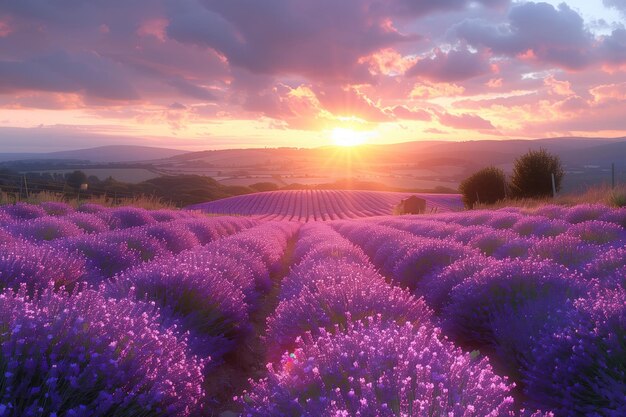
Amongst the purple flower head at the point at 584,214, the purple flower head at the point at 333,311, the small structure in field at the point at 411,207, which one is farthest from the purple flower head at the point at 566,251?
the small structure in field at the point at 411,207

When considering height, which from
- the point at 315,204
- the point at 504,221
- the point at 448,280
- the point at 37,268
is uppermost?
the point at 37,268

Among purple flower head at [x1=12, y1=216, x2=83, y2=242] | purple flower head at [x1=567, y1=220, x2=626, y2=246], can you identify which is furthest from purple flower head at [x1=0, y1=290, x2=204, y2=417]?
purple flower head at [x1=567, y1=220, x2=626, y2=246]

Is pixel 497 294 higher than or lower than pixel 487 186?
higher

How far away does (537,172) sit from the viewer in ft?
91.8

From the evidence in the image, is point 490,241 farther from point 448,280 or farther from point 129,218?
point 129,218

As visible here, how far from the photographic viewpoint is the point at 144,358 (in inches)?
103

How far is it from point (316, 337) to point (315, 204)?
4521cm

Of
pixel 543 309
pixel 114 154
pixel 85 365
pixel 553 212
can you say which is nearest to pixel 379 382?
pixel 85 365

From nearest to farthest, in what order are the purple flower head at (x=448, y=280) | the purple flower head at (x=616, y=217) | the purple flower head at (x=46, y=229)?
1. the purple flower head at (x=448, y=280)
2. the purple flower head at (x=46, y=229)
3. the purple flower head at (x=616, y=217)

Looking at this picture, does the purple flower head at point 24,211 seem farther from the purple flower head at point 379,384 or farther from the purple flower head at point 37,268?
the purple flower head at point 379,384

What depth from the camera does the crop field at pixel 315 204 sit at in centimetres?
4112

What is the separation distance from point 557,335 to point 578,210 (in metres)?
9.42

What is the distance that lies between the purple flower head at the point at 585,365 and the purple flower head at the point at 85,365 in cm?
206

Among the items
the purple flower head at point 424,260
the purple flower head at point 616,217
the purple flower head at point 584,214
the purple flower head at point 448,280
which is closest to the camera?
the purple flower head at point 448,280
